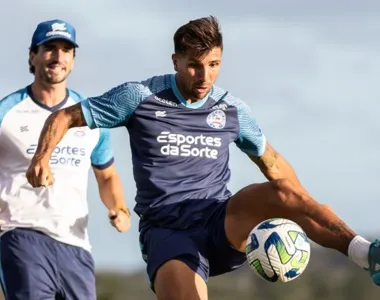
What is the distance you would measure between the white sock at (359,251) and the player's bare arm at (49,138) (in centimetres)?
248

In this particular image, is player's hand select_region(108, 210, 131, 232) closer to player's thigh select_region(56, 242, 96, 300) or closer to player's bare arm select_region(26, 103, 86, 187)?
player's thigh select_region(56, 242, 96, 300)

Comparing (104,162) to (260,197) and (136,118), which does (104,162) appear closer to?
(136,118)

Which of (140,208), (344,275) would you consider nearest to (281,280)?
(140,208)

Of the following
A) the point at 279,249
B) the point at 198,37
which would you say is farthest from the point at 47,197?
the point at 279,249

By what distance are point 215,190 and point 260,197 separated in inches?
34.9

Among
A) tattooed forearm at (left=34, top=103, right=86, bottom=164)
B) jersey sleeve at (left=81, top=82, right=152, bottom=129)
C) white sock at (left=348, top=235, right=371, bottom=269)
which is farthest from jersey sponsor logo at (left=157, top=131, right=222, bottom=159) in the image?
white sock at (left=348, top=235, right=371, bottom=269)

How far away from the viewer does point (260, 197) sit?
13.5 m

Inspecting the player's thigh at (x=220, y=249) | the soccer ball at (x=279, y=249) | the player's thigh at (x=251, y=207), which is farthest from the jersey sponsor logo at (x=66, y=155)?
the soccer ball at (x=279, y=249)

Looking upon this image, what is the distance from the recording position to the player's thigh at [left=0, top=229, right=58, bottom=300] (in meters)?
14.7

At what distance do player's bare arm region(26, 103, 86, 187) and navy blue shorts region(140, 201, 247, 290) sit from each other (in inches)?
46.2

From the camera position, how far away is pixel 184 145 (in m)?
14.2

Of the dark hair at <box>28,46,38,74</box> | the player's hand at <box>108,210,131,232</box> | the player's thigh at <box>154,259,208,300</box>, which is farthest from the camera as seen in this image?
the dark hair at <box>28,46,38,74</box>

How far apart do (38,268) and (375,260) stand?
3281 millimetres

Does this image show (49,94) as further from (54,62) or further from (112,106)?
(112,106)
